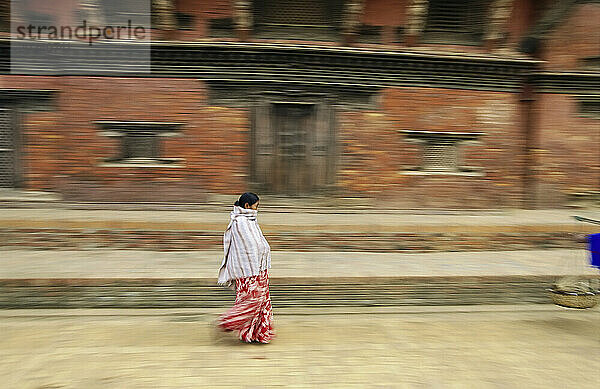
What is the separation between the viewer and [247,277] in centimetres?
377

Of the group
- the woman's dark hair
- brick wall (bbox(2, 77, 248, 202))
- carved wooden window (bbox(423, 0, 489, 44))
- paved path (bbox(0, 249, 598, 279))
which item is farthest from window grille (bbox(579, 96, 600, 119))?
the woman's dark hair

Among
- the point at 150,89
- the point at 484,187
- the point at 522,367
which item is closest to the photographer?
the point at 522,367

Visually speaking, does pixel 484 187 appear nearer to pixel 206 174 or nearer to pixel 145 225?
pixel 206 174

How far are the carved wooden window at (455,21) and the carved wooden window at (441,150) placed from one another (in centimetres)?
178

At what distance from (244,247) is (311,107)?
14.1 ft

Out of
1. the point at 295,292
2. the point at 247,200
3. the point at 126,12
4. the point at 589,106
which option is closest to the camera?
the point at 247,200

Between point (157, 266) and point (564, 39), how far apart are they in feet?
29.1

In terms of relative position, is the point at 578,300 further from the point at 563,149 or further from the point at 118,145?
the point at 118,145

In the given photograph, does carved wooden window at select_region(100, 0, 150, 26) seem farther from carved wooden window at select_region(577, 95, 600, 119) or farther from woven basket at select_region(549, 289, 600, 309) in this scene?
carved wooden window at select_region(577, 95, 600, 119)

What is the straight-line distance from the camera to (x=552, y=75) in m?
8.28

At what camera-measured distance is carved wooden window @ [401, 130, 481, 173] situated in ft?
25.5

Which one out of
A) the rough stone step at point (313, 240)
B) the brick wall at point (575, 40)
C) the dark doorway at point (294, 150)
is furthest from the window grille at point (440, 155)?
the brick wall at point (575, 40)

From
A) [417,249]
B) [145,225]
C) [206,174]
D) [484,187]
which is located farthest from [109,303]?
[484,187]

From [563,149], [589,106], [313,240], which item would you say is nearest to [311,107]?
[313,240]
